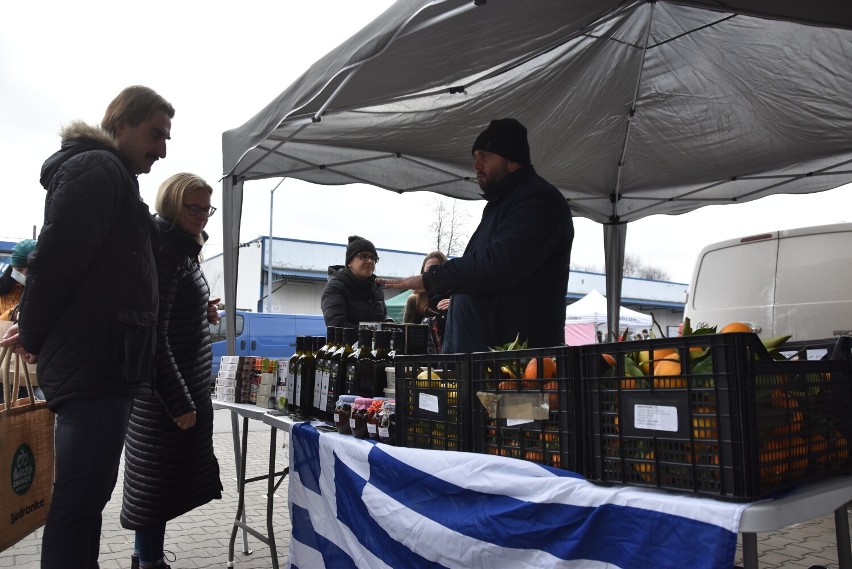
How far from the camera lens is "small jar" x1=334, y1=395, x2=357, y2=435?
2.50 m

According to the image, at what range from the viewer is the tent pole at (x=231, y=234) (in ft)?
14.8

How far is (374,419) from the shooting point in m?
2.32

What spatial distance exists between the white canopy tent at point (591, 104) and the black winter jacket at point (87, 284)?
979 mm

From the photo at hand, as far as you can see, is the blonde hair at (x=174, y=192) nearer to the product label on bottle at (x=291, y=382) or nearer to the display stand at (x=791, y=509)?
the product label on bottle at (x=291, y=382)

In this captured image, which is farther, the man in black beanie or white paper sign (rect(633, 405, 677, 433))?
the man in black beanie

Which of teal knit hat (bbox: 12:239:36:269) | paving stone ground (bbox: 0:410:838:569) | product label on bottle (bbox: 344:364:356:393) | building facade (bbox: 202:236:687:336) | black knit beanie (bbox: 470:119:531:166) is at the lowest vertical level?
paving stone ground (bbox: 0:410:838:569)

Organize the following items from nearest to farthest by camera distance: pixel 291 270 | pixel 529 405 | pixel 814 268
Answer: pixel 529 405 < pixel 814 268 < pixel 291 270

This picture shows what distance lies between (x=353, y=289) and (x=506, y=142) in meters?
2.31

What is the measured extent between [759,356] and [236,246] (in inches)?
151

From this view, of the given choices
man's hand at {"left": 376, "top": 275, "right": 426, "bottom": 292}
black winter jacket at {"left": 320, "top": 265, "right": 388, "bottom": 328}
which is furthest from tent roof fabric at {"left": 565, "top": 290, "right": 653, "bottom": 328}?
man's hand at {"left": 376, "top": 275, "right": 426, "bottom": 292}

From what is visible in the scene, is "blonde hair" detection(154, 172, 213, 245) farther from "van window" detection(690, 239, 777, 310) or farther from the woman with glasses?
"van window" detection(690, 239, 777, 310)

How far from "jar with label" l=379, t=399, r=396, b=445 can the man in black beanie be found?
48 centimetres

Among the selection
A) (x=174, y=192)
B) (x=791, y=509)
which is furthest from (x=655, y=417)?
(x=174, y=192)

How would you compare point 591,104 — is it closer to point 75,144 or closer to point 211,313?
point 211,313
